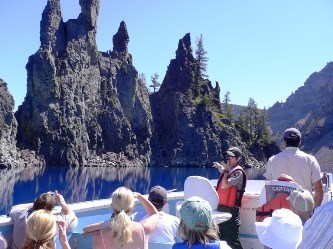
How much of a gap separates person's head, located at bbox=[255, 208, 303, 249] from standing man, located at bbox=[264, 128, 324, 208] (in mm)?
2210

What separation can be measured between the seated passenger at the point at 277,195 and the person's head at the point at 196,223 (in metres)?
2.04

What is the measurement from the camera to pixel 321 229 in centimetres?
217

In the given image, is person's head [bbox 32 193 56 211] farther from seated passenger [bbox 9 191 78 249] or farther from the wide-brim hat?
the wide-brim hat

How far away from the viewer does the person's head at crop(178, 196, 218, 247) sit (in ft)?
10.9

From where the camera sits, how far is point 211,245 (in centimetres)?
337

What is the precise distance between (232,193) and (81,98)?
80.9m

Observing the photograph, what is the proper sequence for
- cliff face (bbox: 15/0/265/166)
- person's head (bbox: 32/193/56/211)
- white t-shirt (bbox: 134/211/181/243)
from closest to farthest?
person's head (bbox: 32/193/56/211) < white t-shirt (bbox: 134/211/181/243) < cliff face (bbox: 15/0/265/166)

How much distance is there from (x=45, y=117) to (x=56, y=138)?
4479 millimetres

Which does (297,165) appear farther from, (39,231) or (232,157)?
(39,231)

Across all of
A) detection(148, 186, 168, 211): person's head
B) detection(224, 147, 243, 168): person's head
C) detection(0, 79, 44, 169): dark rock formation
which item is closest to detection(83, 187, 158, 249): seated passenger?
detection(148, 186, 168, 211): person's head

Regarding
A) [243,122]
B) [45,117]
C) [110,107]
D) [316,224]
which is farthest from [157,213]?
[243,122]

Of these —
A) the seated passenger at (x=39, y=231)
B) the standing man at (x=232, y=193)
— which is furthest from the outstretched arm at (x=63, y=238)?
the standing man at (x=232, y=193)

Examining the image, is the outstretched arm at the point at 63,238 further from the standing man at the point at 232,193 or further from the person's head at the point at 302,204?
the standing man at the point at 232,193

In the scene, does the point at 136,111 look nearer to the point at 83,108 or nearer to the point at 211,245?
the point at 83,108
